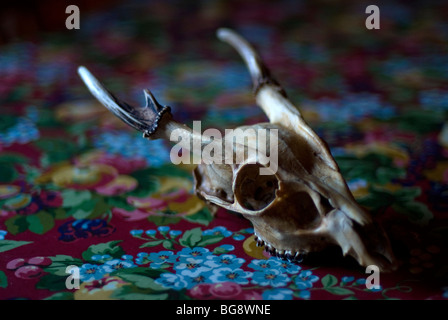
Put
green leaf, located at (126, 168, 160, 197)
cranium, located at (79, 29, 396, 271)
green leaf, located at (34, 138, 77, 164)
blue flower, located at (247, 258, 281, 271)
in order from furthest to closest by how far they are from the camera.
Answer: green leaf, located at (34, 138, 77, 164) < green leaf, located at (126, 168, 160, 197) < blue flower, located at (247, 258, 281, 271) < cranium, located at (79, 29, 396, 271)

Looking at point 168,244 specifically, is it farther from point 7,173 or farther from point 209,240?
point 7,173

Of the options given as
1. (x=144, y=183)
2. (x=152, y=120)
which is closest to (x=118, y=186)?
(x=144, y=183)

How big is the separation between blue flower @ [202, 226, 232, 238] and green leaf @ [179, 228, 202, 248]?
1 centimetres

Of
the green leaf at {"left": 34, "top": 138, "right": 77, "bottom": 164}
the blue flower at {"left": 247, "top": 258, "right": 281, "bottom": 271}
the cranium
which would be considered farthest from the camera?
the green leaf at {"left": 34, "top": 138, "right": 77, "bottom": 164}

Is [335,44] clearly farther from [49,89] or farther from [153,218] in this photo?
[153,218]

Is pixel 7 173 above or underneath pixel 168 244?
above

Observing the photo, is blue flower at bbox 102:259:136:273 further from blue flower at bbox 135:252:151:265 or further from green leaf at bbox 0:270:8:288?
green leaf at bbox 0:270:8:288

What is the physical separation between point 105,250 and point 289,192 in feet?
0.90

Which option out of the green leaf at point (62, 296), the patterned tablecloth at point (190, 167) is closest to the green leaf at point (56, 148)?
the patterned tablecloth at point (190, 167)

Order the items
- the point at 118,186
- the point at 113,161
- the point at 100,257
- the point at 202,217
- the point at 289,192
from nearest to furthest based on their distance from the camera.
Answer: the point at 289,192 → the point at 100,257 → the point at 202,217 → the point at 118,186 → the point at 113,161

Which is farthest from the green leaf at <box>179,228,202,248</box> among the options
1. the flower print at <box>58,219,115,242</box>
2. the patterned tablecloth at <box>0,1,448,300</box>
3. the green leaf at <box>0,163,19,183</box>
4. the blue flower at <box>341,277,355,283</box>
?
the green leaf at <box>0,163,19,183</box>

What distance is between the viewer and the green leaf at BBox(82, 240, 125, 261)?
75 cm

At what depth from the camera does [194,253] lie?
2.47ft

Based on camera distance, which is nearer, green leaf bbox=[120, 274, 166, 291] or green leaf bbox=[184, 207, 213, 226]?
green leaf bbox=[120, 274, 166, 291]
